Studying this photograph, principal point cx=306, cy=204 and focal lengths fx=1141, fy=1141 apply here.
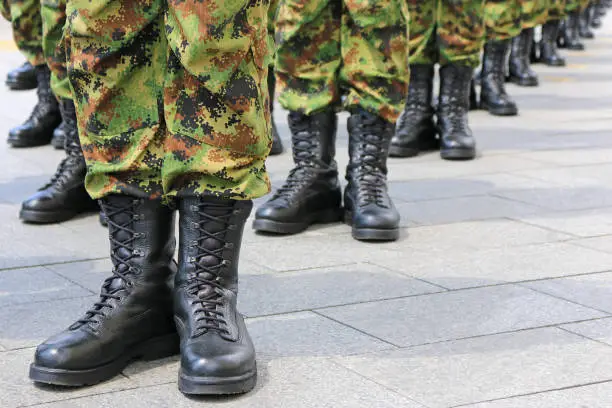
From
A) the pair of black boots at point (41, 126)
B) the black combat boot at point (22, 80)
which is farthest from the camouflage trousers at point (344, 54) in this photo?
the black combat boot at point (22, 80)

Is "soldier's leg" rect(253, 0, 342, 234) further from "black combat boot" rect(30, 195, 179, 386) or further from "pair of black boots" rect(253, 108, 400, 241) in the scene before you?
"black combat boot" rect(30, 195, 179, 386)

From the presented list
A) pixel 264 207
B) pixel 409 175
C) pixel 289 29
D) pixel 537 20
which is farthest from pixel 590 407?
pixel 537 20

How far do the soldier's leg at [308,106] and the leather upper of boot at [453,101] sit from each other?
1.38 m

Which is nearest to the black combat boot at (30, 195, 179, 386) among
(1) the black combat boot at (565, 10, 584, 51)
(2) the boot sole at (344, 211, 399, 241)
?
(2) the boot sole at (344, 211, 399, 241)

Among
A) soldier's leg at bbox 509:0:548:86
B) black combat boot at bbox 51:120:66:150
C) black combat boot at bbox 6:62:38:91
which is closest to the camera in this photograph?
black combat boot at bbox 51:120:66:150

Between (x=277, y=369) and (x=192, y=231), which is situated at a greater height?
(x=192, y=231)

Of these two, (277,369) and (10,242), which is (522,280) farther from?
(10,242)

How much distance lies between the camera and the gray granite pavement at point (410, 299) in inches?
82.4

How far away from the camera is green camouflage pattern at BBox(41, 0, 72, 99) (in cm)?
343

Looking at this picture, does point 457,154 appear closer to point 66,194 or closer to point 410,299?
point 66,194

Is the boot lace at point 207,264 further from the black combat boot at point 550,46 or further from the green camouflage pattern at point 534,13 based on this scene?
the black combat boot at point 550,46

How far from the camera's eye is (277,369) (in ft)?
7.23

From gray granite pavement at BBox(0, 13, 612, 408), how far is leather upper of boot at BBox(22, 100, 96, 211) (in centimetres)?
8

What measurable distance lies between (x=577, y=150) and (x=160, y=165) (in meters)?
3.17
